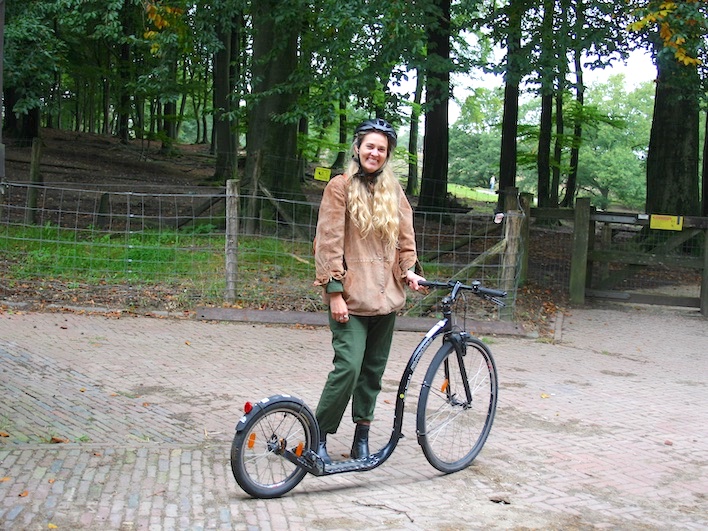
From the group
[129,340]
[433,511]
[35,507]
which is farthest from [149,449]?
[129,340]

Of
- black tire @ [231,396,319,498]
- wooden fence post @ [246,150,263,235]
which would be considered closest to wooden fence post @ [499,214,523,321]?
wooden fence post @ [246,150,263,235]

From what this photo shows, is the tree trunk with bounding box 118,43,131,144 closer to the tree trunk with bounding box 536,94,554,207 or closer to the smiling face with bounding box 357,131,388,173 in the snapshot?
the tree trunk with bounding box 536,94,554,207

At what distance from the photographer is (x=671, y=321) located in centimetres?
1200

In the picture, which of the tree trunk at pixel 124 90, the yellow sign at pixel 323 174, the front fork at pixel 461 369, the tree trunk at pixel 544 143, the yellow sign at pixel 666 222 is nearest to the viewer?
the front fork at pixel 461 369

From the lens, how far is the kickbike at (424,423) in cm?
434

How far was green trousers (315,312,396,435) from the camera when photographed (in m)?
4.57

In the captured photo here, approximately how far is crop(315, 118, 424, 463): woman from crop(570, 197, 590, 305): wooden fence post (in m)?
8.07

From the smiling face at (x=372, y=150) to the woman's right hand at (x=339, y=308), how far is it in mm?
722

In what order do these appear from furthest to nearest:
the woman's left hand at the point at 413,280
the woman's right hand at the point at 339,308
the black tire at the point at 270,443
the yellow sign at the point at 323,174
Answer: the yellow sign at the point at 323,174 → the woman's left hand at the point at 413,280 → the woman's right hand at the point at 339,308 → the black tire at the point at 270,443

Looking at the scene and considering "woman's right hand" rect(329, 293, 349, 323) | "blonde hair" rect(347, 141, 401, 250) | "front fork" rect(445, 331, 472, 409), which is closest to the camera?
"woman's right hand" rect(329, 293, 349, 323)

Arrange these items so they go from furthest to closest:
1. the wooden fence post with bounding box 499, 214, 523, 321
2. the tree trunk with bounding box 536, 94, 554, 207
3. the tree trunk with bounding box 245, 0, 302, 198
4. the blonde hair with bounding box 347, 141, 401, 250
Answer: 1. the tree trunk with bounding box 536, 94, 554, 207
2. the tree trunk with bounding box 245, 0, 302, 198
3. the wooden fence post with bounding box 499, 214, 523, 321
4. the blonde hair with bounding box 347, 141, 401, 250

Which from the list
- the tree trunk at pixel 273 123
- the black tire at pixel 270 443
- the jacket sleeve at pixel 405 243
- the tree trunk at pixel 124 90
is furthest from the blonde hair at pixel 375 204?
the tree trunk at pixel 124 90

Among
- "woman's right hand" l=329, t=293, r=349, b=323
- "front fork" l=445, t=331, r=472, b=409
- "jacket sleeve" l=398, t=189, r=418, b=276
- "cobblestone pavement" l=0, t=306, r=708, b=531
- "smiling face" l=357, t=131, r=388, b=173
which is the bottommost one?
"cobblestone pavement" l=0, t=306, r=708, b=531

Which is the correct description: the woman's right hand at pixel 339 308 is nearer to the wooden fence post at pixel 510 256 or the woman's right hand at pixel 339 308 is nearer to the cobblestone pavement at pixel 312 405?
the cobblestone pavement at pixel 312 405
